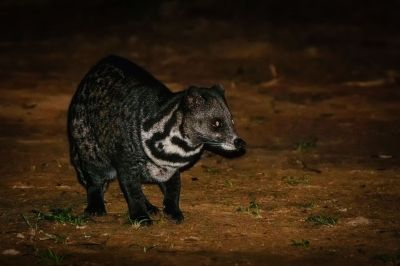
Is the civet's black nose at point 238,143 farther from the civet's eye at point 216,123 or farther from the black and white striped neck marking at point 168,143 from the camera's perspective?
the black and white striped neck marking at point 168,143

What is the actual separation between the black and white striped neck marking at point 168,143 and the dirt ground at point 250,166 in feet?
2.25

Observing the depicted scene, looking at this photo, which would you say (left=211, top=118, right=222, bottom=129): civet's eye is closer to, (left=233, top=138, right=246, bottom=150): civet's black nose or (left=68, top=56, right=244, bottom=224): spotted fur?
(left=68, top=56, right=244, bottom=224): spotted fur

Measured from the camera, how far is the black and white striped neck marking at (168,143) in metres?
8.10

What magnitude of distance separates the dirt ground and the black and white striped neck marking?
69 centimetres

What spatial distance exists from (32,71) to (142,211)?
11466mm

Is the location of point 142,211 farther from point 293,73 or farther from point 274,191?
point 293,73

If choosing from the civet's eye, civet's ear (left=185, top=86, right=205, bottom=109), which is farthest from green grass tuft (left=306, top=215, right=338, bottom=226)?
civet's ear (left=185, top=86, right=205, bottom=109)

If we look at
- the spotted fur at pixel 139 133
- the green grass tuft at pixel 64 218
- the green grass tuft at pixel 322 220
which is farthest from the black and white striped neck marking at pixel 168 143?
the green grass tuft at pixel 322 220

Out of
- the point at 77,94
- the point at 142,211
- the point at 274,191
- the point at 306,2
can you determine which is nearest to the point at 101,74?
the point at 77,94

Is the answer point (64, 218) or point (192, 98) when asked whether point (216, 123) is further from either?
point (64, 218)

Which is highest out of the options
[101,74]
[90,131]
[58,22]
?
[101,74]

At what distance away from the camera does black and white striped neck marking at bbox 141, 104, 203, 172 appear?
8102 millimetres

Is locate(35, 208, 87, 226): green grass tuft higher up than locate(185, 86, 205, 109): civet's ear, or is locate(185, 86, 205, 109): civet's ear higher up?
locate(185, 86, 205, 109): civet's ear

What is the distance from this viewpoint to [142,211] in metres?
8.14
